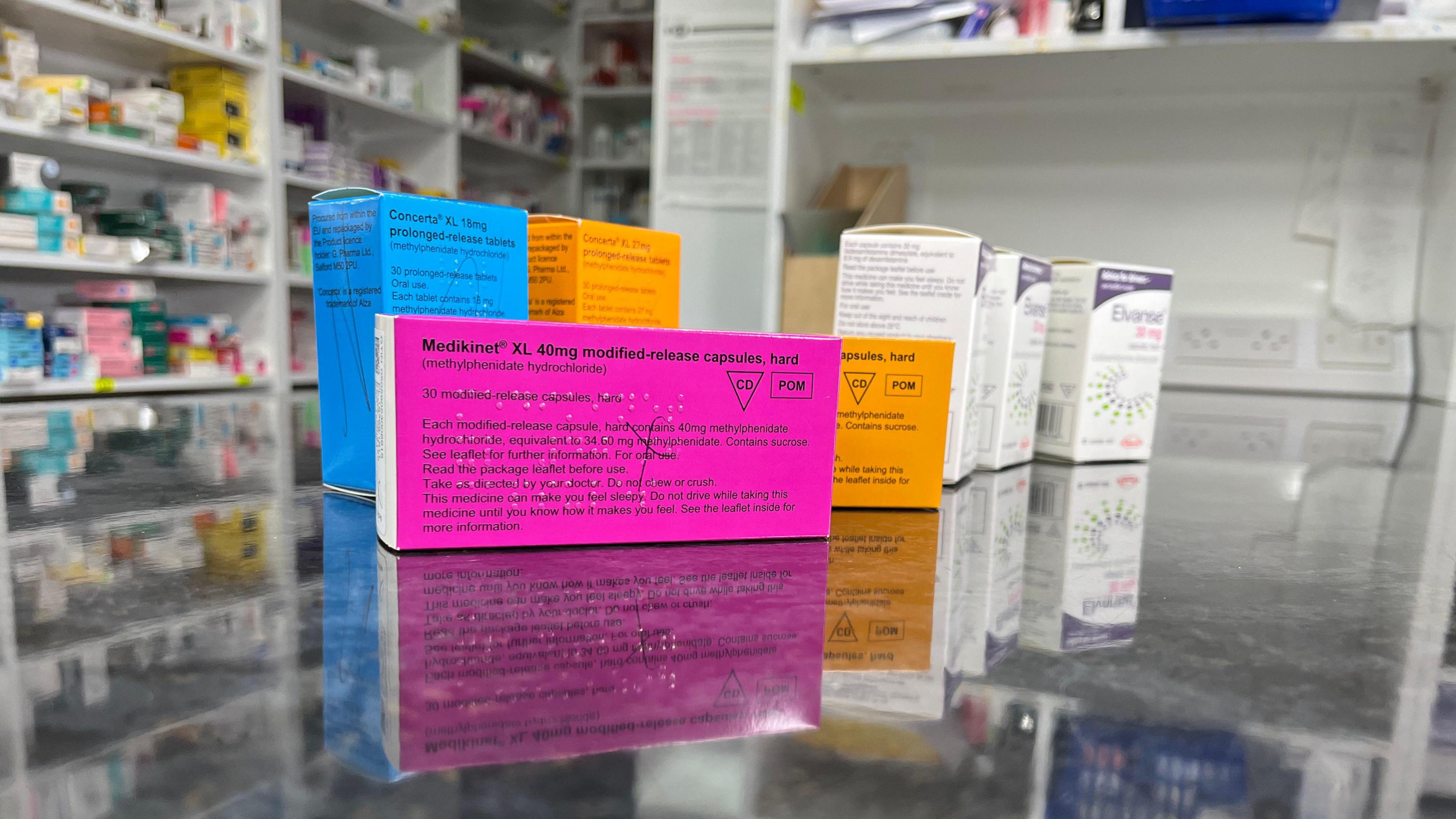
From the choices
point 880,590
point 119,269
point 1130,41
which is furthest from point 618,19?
point 880,590

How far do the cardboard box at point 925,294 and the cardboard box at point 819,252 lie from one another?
731mm

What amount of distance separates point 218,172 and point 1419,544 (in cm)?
316

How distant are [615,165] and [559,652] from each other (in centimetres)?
426

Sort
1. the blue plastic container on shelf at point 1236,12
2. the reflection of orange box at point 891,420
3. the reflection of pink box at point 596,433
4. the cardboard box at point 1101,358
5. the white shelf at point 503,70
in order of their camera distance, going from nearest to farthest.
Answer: the reflection of pink box at point 596,433, the reflection of orange box at point 891,420, the cardboard box at point 1101,358, the blue plastic container on shelf at point 1236,12, the white shelf at point 503,70

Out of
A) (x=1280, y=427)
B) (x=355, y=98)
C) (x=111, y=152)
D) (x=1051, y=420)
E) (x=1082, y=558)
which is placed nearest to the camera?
(x=1082, y=558)

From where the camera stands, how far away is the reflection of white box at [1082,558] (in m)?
0.48

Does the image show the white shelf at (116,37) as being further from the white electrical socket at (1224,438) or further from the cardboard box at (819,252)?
the white electrical socket at (1224,438)

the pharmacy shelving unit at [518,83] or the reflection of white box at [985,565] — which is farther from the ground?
the pharmacy shelving unit at [518,83]

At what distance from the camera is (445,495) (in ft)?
1.90

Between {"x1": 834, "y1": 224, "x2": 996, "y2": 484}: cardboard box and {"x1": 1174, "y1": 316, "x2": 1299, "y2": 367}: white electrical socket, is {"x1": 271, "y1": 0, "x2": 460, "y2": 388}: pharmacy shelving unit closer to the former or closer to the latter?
{"x1": 834, "y1": 224, "x2": 996, "y2": 484}: cardboard box

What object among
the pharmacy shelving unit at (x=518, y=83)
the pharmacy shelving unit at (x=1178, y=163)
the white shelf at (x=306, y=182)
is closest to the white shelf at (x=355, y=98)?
the white shelf at (x=306, y=182)

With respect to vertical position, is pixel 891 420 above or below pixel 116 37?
below

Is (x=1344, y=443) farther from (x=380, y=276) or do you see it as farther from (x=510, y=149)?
(x=510, y=149)

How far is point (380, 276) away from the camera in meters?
0.68
